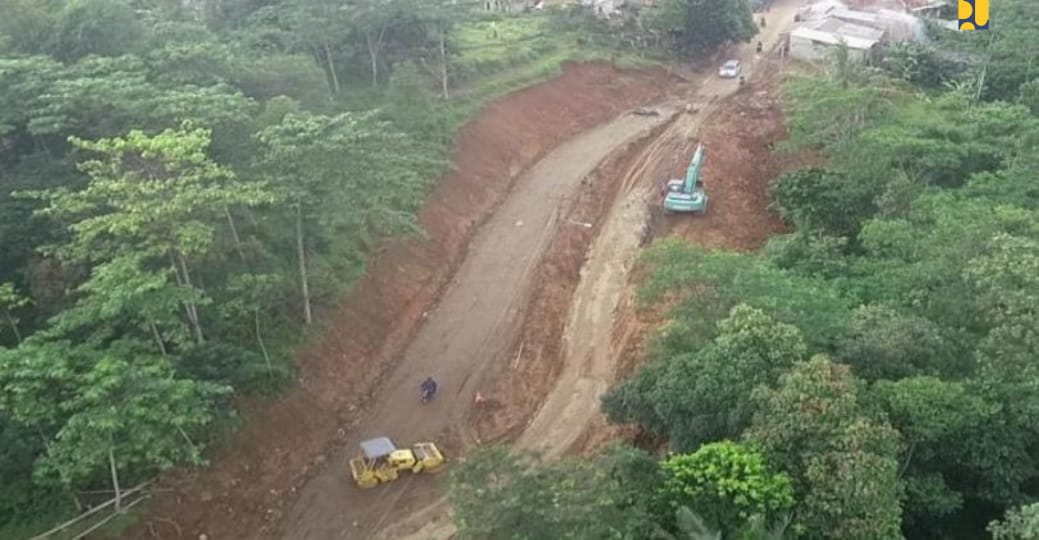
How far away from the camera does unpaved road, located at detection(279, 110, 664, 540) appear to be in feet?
81.3

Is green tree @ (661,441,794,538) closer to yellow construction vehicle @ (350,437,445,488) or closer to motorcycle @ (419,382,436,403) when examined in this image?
yellow construction vehicle @ (350,437,445,488)

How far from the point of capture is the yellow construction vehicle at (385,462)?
25.4 metres

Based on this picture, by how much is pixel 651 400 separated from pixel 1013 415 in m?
7.81

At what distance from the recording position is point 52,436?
843 inches

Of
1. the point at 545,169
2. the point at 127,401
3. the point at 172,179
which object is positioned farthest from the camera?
the point at 545,169

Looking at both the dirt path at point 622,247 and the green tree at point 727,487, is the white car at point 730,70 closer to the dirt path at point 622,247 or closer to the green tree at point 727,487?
the dirt path at point 622,247

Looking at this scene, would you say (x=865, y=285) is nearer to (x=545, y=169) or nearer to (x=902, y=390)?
(x=902, y=390)

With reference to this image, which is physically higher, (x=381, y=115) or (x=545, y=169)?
(x=381, y=115)

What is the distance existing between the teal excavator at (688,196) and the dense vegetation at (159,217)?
36.0 feet

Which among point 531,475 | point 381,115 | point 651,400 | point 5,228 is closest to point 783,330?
point 651,400

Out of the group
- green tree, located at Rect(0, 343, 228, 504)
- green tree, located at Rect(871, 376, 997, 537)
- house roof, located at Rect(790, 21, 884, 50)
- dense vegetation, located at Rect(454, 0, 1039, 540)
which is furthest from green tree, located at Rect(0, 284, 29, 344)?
A: house roof, located at Rect(790, 21, 884, 50)

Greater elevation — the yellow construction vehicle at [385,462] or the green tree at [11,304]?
the green tree at [11,304]

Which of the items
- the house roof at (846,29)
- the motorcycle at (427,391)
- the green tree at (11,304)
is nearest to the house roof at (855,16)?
the house roof at (846,29)

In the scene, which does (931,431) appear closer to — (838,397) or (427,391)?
(838,397)
